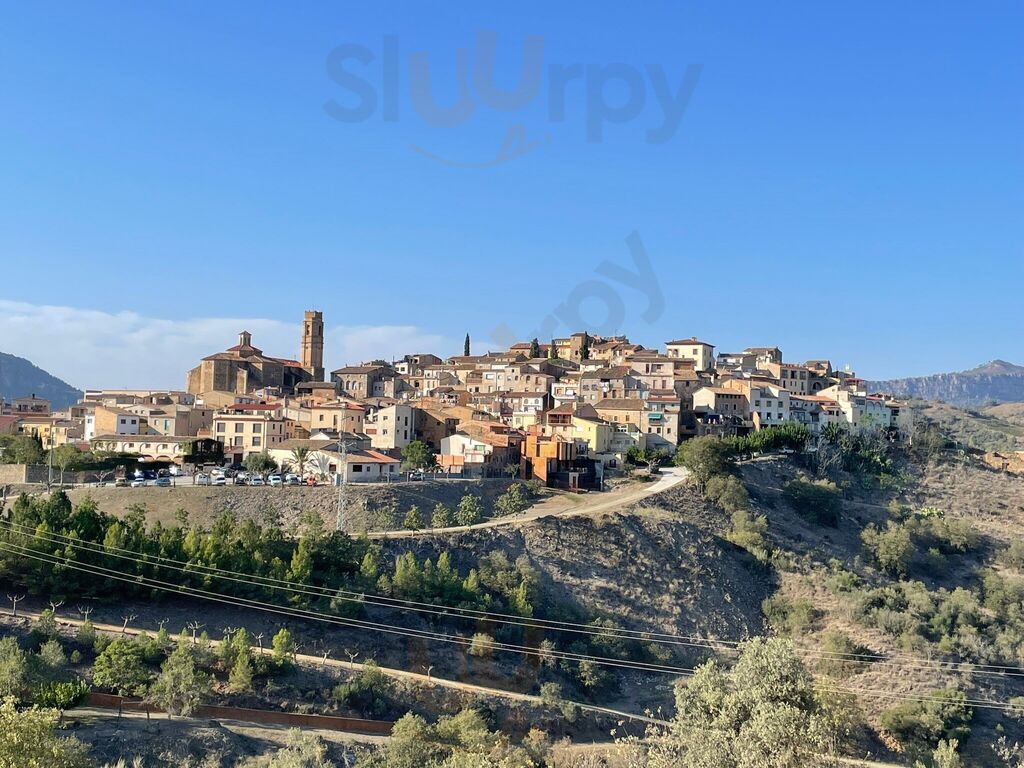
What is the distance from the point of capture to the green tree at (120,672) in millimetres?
25484

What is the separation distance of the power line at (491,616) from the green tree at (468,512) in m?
8.05

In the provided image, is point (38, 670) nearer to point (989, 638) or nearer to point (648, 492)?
point (648, 492)

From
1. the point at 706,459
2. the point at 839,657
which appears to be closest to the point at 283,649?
the point at 839,657

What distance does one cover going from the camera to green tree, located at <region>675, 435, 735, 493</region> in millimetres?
50125

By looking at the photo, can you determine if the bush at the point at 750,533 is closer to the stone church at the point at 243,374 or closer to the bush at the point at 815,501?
the bush at the point at 815,501

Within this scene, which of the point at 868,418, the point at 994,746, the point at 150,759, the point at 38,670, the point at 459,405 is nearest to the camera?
the point at 150,759

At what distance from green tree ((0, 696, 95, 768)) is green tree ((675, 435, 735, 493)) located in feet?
119

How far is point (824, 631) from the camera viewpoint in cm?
3966

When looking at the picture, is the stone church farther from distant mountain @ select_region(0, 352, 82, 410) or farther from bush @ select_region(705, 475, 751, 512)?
distant mountain @ select_region(0, 352, 82, 410)

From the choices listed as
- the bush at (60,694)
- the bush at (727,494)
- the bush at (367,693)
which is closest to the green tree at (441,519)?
the bush at (367,693)

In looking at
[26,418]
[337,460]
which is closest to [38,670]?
[337,460]

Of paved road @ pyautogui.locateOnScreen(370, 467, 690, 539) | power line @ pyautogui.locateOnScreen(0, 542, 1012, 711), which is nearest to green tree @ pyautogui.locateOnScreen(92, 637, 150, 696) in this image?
power line @ pyautogui.locateOnScreen(0, 542, 1012, 711)

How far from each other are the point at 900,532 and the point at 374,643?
2809 cm

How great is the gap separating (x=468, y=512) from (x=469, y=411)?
15158mm
